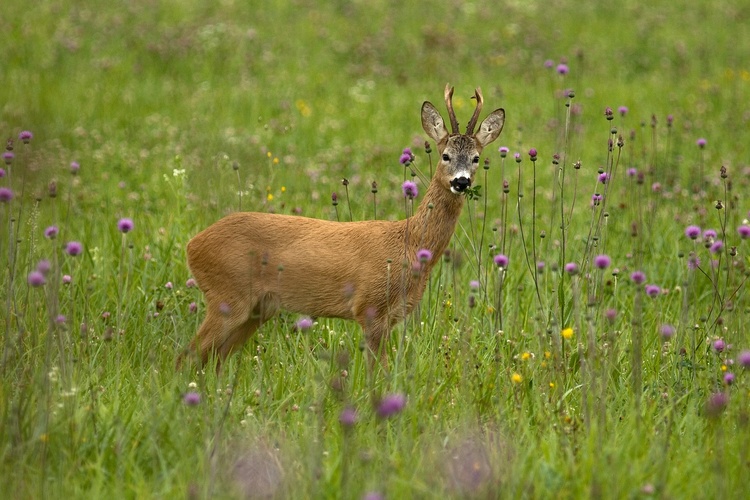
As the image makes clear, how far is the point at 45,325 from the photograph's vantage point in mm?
4801

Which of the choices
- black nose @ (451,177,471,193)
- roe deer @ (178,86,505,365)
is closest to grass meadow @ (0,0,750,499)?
black nose @ (451,177,471,193)

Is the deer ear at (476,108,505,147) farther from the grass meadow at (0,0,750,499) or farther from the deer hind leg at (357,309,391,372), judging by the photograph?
the deer hind leg at (357,309,391,372)

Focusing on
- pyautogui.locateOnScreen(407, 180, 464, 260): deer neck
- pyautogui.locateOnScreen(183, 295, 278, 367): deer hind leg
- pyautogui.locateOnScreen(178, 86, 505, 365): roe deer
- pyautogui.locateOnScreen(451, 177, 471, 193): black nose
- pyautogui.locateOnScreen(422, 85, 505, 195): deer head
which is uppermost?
pyautogui.locateOnScreen(422, 85, 505, 195): deer head

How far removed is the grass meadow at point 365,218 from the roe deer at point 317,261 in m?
0.18

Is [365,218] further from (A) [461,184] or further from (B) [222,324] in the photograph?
(A) [461,184]

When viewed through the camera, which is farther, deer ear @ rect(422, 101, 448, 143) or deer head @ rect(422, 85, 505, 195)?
deer ear @ rect(422, 101, 448, 143)

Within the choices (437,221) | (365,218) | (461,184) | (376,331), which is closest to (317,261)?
(376,331)

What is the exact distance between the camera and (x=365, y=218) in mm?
6633

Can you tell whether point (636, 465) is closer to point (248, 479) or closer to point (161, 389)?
point (248, 479)

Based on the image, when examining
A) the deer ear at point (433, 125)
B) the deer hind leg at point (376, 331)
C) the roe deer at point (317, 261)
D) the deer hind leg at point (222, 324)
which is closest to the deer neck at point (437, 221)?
the roe deer at point (317, 261)

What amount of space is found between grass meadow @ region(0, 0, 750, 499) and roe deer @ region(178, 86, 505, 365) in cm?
18

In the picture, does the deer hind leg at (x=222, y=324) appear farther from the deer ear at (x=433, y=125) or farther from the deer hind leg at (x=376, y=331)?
the deer ear at (x=433, y=125)

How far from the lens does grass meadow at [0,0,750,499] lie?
3523 millimetres

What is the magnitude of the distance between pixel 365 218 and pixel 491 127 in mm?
1733
